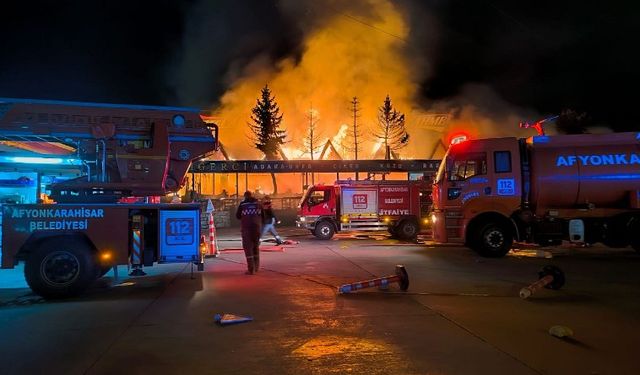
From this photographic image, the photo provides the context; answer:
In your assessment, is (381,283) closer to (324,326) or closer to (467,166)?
(324,326)

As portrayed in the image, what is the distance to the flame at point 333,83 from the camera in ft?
158

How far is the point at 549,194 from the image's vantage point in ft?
46.5

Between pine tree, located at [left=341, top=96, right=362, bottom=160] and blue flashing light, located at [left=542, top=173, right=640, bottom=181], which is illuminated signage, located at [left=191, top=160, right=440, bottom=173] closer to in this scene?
pine tree, located at [left=341, top=96, right=362, bottom=160]

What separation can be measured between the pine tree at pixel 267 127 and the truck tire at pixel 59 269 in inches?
1474

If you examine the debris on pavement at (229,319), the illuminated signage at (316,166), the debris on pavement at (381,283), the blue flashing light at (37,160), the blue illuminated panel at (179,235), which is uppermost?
the illuminated signage at (316,166)

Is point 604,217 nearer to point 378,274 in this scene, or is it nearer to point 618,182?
point 618,182

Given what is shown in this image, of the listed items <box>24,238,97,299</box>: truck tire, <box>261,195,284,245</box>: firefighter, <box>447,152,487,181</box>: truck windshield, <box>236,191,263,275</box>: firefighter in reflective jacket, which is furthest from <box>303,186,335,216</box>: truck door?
<box>24,238,97,299</box>: truck tire

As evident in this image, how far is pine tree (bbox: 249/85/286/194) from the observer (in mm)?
46156

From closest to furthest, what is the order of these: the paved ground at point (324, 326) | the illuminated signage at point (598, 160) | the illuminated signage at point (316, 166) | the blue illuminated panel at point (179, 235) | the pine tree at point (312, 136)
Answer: the paved ground at point (324, 326), the blue illuminated panel at point (179, 235), the illuminated signage at point (598, 160), the illuminated signage at point (316, 166), the pine tree at point (312, 136)

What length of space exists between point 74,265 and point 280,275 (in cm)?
417

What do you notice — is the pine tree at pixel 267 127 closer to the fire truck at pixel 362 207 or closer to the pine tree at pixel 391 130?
the pine tree at pixel 391 130

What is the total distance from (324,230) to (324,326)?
15415 mm

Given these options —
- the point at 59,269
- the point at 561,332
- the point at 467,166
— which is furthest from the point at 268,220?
the point at 561,332

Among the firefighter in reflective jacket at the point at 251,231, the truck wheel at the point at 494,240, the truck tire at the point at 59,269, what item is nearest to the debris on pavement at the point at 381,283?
the firefighter in reflective jacket at the point at 251,231
